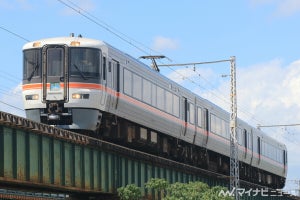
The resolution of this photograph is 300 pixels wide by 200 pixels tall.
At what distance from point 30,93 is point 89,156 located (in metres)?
3.48

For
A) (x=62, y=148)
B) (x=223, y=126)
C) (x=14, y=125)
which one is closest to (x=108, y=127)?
(x=62, y=148)

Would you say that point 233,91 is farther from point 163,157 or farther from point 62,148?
point 62,148

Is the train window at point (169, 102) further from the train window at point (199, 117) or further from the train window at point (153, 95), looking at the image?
the train window at point (199, 117)

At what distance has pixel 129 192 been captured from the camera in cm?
3161

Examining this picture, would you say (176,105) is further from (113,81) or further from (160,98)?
(113,81)

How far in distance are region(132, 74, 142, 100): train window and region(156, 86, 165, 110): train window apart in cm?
Result: 280

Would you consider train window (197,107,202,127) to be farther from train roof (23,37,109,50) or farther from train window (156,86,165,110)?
train roof (23,37,109,50)

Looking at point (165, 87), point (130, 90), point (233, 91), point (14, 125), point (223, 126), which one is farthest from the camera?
point (223, 126)

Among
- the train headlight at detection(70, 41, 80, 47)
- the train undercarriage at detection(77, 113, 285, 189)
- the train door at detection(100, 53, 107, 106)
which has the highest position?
the train headlight at detection(70, 41, 80, 47)

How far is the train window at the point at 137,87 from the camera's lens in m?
34.5

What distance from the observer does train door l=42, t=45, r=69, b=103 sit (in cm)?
2996

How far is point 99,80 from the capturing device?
3041 cm

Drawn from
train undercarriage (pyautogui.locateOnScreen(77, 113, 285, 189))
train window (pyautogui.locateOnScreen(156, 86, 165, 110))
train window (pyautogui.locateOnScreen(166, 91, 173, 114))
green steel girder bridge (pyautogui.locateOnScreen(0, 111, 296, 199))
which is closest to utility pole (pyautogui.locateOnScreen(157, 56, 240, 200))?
train undercarriage (pyautogui.locateOnScreen(77, 113, 285, 189))

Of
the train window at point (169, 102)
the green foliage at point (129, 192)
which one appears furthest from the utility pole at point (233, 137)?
the green foliage at point (129, 192)
